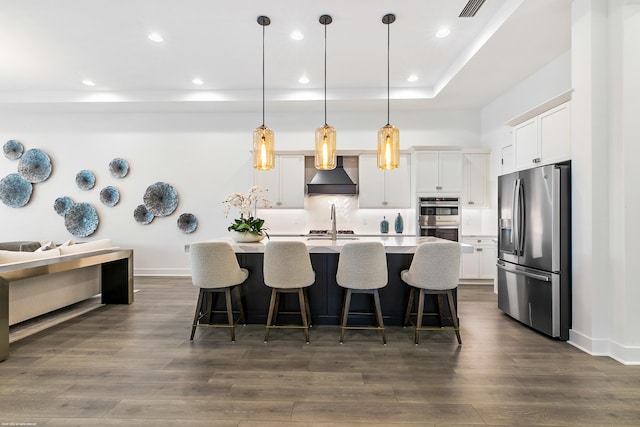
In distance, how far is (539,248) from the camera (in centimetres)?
312

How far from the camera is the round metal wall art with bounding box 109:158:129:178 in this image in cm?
614

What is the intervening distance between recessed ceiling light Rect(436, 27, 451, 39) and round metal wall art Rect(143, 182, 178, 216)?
5.21 meters

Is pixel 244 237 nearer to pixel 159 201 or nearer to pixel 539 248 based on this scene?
pixel 539 248

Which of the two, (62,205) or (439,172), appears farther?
(62,205)

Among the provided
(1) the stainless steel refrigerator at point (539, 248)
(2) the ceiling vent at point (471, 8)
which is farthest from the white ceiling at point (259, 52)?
(1) the stainless steel refrigerator at point (539, 248)

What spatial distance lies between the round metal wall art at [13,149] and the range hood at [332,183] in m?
5.79

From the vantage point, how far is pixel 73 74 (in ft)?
16.2

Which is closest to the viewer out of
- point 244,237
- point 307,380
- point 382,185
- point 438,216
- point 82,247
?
point 307,380

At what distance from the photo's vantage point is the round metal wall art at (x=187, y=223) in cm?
609

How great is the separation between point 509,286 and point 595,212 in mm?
1258

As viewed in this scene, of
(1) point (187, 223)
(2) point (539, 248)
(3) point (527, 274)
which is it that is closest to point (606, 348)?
(3) point (527, 274)

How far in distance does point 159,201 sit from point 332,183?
344cm

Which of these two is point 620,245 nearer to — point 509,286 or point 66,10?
point 509,286

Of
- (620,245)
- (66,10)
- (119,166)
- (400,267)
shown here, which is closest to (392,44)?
(400,267)
